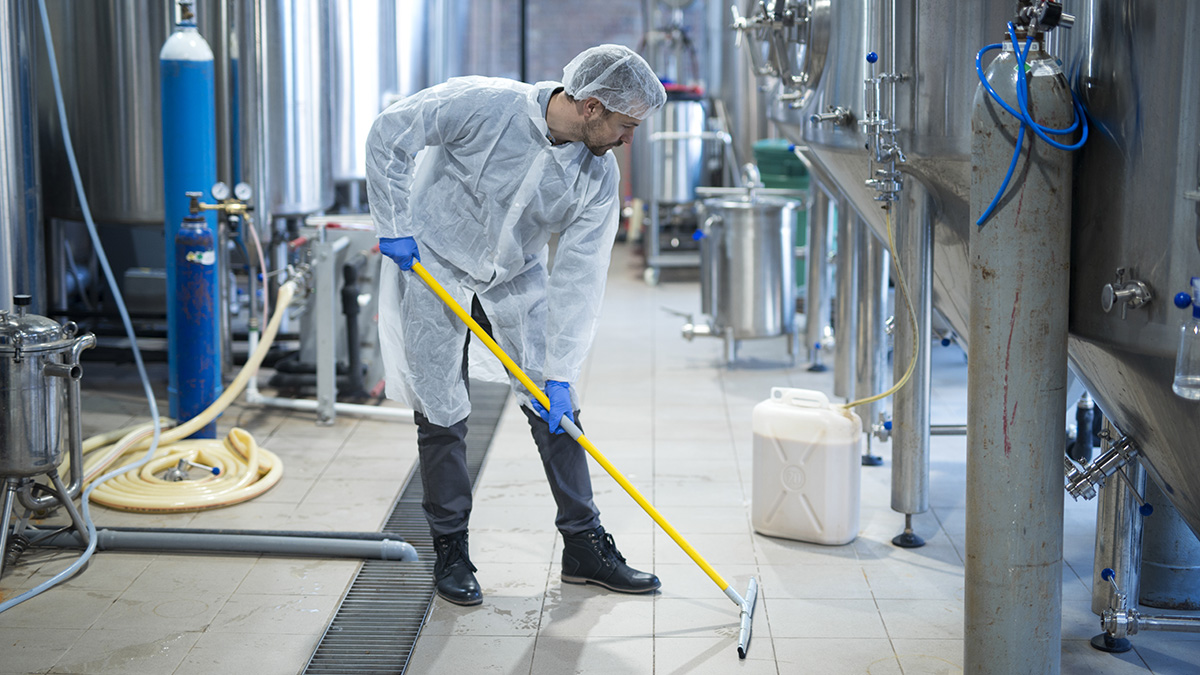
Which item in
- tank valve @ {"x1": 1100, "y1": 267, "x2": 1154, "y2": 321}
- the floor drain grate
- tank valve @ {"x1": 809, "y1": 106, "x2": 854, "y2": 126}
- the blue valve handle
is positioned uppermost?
tank valve @ {"x1": 809, "y1": 106, "x2": 854, "y2": 126}

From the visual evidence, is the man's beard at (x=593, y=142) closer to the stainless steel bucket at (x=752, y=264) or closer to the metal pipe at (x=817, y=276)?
the metal pipe at (x=817, y=276)

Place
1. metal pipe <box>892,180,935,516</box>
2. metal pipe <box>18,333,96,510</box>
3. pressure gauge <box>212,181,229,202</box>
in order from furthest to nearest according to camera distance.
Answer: pressure gauge <box>212,181,229,202</box>
metal pipe <box>18,333,96,510</box>
metal pipe <box>892,180,935,516</box>

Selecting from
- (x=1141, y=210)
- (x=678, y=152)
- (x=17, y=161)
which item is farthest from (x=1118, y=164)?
(x=678, y=152)

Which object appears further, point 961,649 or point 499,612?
point 499,612

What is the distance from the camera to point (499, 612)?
2.58 metres

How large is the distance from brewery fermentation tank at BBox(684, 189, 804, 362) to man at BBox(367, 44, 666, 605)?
2261mm

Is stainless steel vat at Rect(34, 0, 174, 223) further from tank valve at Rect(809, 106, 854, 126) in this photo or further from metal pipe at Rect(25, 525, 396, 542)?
tank valve at Rect(809, 106, 854, 126)

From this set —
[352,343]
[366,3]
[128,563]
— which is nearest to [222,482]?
[128,563]

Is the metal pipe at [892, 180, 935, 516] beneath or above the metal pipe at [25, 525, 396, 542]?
above

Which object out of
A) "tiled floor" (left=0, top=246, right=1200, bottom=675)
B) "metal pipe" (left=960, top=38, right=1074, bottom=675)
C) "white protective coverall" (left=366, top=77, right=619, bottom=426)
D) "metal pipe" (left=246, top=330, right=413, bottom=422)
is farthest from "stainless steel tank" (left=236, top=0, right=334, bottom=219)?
"metal pipe" (left=960, top=38, right=1074, bottom=675)

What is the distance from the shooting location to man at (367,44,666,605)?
2.46m

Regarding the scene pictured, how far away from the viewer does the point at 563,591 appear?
2695 millimetres

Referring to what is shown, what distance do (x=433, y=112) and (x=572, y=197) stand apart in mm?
348

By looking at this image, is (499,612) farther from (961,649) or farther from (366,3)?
(366,3)
